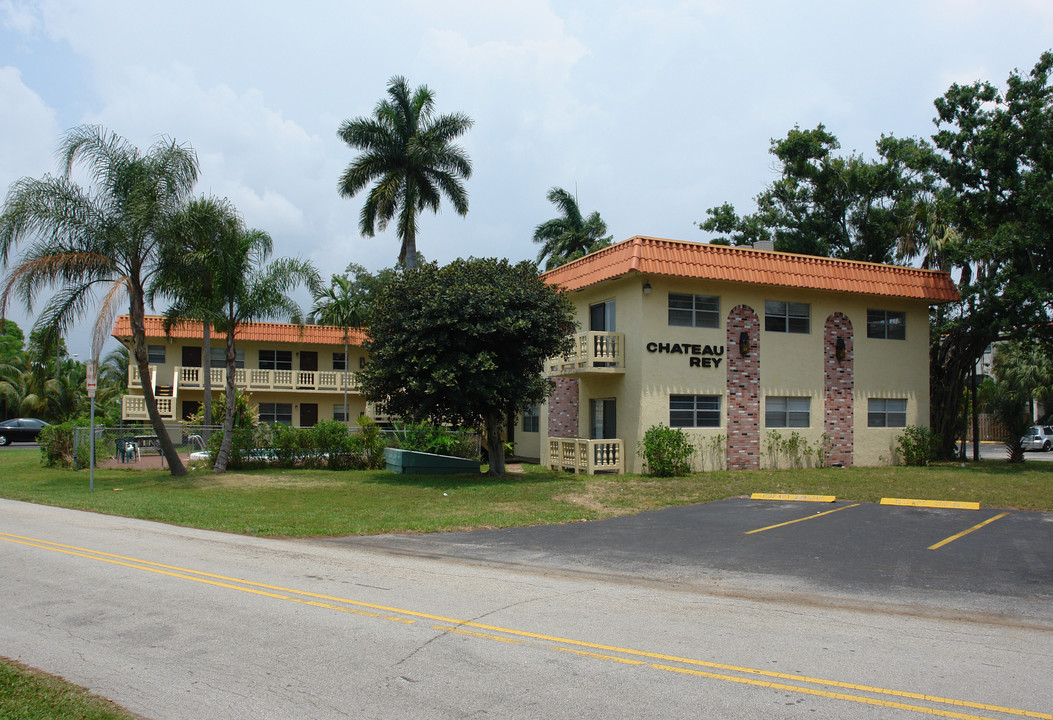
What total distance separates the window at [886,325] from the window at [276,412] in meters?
30.0

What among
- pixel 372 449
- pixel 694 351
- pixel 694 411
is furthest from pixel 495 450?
pixel 694 351

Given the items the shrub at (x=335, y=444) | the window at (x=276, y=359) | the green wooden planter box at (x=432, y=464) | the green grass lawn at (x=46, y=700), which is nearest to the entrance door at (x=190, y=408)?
the window at (x=276, y=359)

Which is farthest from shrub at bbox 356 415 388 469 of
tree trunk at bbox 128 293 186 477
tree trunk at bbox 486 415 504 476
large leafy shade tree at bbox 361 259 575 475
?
tree trunk at bbox 128 293 186 477

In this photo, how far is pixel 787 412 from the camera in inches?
992

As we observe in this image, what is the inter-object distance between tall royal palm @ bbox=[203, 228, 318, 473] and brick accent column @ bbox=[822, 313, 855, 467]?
17.0 meters

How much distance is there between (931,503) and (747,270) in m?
9.48

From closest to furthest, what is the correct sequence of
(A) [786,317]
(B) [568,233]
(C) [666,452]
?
1. (C) [666,452]
2. (A) [786,317]
3. (B) [568,233]

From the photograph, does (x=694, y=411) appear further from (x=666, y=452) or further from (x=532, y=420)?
(x=532, y=420)

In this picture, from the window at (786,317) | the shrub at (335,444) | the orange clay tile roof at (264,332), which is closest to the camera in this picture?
the window at (786,317)

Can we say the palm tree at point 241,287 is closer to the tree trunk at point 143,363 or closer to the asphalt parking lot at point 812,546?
the tree trunk at point 143,363

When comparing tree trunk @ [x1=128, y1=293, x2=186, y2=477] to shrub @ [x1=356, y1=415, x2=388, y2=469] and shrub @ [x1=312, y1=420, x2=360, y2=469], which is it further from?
shrub @ [x1=356, y1=415, x2=388, y2=469]

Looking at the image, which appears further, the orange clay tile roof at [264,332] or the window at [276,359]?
the window at [276,359]

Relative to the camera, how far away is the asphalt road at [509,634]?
17.9 feet

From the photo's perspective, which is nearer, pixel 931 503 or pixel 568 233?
pixel 931 503
